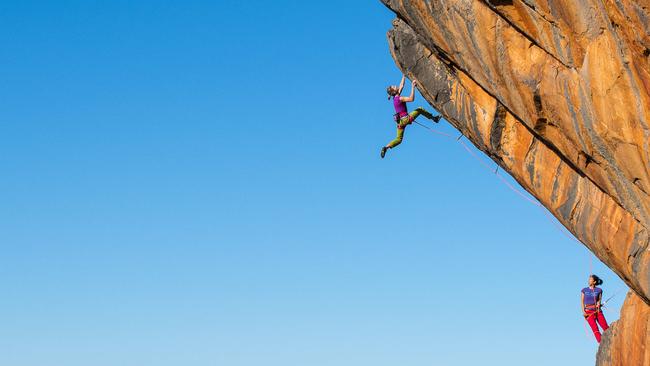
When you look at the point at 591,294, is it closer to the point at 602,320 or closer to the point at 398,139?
the point at 602,320

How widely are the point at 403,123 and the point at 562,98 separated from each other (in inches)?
372

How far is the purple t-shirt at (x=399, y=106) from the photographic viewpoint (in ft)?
95.9

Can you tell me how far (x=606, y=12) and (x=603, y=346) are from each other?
13489mm

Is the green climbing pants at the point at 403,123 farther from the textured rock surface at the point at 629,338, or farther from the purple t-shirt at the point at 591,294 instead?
the textured rock surface at the point at 629,338

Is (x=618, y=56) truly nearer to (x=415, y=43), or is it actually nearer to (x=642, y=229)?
(x=642, y=229)

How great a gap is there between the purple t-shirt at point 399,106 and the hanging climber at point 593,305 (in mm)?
7246

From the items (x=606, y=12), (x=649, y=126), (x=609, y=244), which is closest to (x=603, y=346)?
(x=609, y=244)

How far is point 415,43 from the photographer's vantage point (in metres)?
27.0

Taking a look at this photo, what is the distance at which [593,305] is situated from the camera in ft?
93.4

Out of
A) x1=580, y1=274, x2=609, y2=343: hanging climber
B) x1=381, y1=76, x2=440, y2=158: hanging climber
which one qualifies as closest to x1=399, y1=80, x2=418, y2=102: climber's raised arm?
x1=381, y1=76, x2=440, y2=158: hanging climber

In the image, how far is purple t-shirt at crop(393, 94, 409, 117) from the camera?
29.2 meters

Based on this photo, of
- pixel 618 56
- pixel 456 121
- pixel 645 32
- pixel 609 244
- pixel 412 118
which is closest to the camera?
pixel 645 32

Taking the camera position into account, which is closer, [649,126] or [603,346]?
[649,126]

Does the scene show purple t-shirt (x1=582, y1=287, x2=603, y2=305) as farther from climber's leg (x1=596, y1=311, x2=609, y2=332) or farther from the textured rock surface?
the textured rock surface
